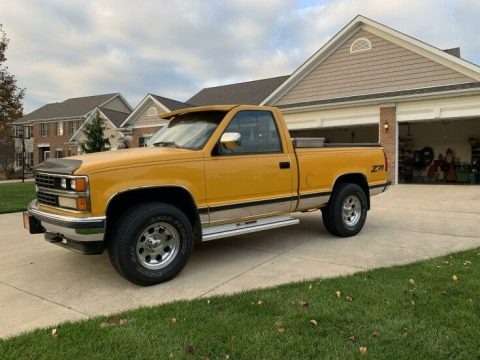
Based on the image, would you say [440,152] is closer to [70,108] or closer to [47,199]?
[47,199]

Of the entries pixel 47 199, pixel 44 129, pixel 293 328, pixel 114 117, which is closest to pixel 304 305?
pixel 293 328

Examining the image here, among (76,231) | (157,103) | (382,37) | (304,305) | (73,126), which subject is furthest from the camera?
(73,126)

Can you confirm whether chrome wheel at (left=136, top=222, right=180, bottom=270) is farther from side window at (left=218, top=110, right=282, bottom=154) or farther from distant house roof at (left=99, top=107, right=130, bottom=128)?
distant house roof at (left=99, top=107, right=130, bottom=128)

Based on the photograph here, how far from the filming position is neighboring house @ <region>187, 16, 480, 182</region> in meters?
15.4

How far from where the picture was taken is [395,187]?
52.5 ft

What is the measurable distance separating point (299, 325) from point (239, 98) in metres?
25.7

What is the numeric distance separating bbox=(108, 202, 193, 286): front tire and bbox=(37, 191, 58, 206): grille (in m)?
0.81

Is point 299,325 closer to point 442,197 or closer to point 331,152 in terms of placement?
point 331,152

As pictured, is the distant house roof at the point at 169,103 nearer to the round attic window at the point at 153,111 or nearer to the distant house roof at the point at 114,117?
the round attic window at the point at 153,111

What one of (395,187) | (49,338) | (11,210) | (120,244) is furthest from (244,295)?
(395,187)

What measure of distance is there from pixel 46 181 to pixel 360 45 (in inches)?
647

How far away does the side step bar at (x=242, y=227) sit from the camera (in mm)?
5133

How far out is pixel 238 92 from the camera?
97.3ft

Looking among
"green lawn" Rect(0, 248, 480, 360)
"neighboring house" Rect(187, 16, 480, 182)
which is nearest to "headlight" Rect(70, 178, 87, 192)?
"green lawn" Rect(0, 248, 480, 360)
